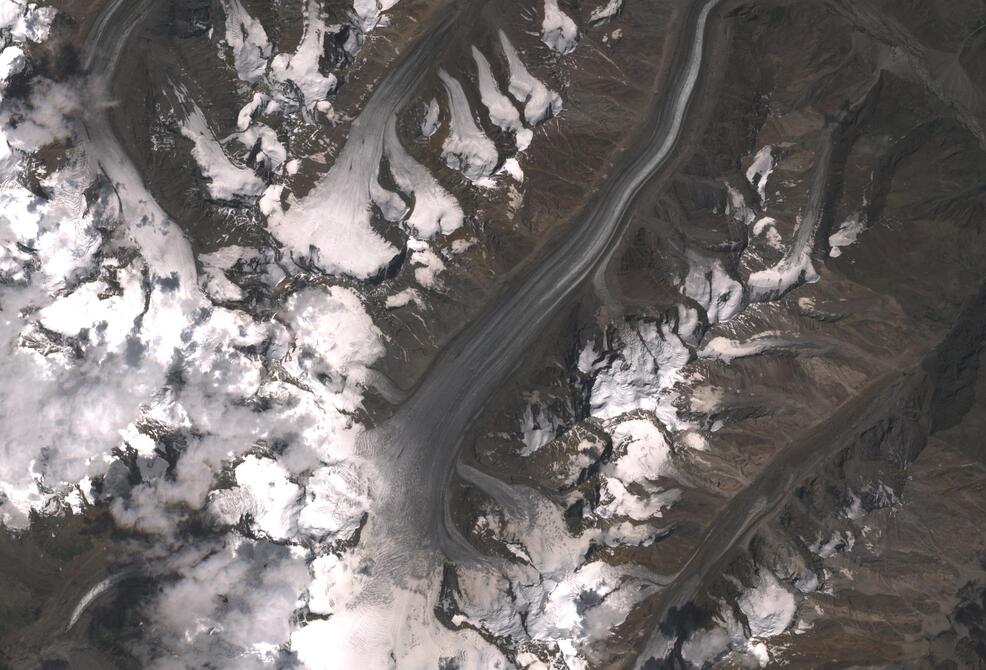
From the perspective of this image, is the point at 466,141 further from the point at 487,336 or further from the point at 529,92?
the point at 487,336

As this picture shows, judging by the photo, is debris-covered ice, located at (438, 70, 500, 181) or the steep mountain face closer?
the steep mountain face

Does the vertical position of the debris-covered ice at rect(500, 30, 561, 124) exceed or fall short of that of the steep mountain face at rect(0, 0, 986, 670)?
it exceeds it

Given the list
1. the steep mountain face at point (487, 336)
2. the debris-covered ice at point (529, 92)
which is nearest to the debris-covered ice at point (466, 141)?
the steep mountain face at point (487, 336)

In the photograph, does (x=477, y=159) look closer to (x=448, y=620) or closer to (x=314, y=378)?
(x=314, y=378)

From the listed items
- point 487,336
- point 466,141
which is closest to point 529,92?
point 466,141

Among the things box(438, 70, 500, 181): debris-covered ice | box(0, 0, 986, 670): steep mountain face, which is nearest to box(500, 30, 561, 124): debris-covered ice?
box(0, 0, 986, 670): steep mountain face

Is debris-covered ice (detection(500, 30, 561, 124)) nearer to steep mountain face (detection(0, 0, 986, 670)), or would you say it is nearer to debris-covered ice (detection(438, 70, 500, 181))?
steep mountain face (detection(0, 0, 986, 670))

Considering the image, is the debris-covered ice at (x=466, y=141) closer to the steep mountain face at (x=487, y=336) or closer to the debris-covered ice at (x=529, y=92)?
the steep mountain face at (x=487, y=336)

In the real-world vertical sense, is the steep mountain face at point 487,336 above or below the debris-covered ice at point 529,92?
below
